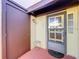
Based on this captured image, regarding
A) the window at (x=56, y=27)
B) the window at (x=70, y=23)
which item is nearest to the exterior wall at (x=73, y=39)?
the window at (x=70, y=23)


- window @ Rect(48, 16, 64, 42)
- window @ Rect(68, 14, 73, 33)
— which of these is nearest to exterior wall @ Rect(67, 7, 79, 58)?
window @ Rect(68, 14, 73, 33)

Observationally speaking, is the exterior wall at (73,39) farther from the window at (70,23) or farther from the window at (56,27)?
the window at (56,27)

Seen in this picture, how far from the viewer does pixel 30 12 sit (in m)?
2.39

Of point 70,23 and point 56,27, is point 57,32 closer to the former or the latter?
point 56,27

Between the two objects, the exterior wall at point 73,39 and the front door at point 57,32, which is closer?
the exterior wall at point 73,39

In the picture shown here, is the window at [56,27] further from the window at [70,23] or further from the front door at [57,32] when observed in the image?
the window at [70,23]

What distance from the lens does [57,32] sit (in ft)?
6.13

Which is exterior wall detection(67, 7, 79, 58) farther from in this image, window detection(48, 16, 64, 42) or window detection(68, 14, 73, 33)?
window detection(48, 16, 64, 42)

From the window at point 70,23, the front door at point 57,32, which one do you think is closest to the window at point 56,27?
the front door at point 57,32

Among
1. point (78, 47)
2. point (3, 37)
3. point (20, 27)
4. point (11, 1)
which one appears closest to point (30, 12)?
point (20, 27)

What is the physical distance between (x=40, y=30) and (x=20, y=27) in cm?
44

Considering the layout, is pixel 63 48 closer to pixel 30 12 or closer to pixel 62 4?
pixel 62 4

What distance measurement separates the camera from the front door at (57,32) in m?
1.76

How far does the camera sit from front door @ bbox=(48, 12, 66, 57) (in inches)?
69.2
